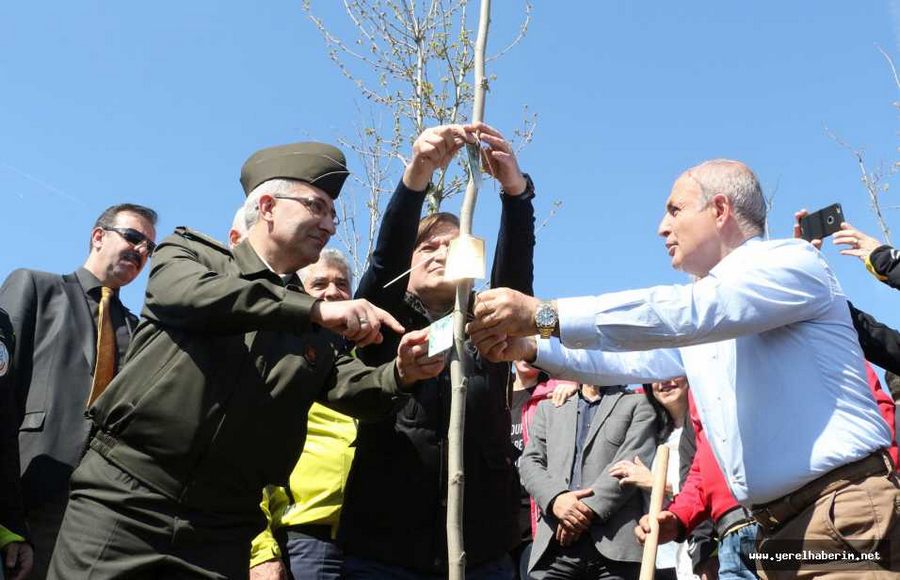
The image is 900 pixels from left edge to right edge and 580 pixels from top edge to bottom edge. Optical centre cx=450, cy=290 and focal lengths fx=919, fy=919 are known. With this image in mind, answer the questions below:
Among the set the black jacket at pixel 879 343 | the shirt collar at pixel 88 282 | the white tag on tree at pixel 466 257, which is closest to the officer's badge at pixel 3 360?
the shirt collar at pixel 88 282

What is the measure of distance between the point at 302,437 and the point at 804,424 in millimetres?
1859

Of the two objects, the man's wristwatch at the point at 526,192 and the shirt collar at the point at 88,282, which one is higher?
the man's wristwatch at the point at 526,192

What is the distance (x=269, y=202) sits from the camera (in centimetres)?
400

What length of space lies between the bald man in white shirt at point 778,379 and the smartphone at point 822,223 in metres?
2.15

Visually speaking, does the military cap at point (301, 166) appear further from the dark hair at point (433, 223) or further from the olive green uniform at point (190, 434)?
the olive green uniform at point (190, 434)

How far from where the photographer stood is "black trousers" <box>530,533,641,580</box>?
521 cm

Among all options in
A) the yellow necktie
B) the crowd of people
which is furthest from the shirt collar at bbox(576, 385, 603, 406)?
the yellow necktie

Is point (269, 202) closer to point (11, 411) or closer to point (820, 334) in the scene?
point (11, 411)

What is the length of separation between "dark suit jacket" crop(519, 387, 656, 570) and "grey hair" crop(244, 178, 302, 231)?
2.67m

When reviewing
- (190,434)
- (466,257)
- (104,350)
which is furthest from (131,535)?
(104,350)

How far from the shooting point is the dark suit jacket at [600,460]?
536 cm

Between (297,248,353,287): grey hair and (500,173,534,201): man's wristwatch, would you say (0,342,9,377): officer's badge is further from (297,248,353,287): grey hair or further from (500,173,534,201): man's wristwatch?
(500,173,534,201): man's wristwatch

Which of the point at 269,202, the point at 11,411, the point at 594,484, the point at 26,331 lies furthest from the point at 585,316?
the point at 26,331

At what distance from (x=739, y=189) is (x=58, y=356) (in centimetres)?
373
